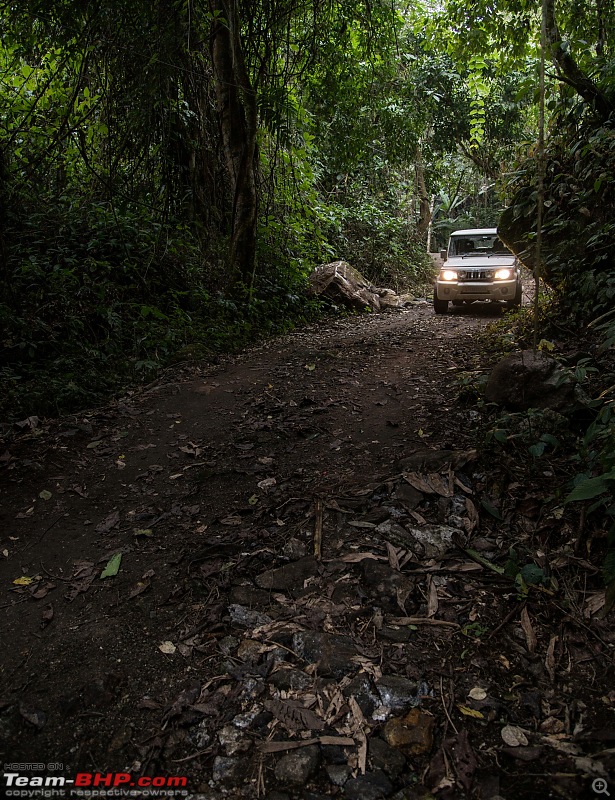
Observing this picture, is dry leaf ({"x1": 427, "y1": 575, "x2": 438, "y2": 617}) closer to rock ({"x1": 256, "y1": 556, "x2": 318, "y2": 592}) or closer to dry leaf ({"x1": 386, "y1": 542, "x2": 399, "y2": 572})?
dry leaf ({"x1": 386, "y1": 542, "x2": 399, "y2": 572})

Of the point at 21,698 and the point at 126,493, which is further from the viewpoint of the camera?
the point at 126,493

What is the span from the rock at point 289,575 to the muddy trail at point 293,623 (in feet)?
0.04

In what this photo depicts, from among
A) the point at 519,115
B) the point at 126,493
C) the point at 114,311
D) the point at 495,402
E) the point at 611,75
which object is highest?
the point at 519,115

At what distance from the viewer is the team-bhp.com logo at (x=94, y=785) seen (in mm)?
1860

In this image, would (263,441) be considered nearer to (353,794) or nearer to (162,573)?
(162,573)

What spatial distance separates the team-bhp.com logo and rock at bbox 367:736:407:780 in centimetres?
68

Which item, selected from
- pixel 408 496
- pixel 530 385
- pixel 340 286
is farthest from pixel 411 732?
pixel 340 286

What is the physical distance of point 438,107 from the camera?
17.4 meters

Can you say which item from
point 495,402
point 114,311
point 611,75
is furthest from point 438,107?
point 495,402

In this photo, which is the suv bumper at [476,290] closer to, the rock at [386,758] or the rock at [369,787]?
the rock at [386,758]

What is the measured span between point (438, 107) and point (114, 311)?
14.7 metres

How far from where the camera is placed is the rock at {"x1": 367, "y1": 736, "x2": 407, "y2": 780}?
190 cm

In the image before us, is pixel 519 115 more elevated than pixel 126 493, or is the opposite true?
pixel 519 115

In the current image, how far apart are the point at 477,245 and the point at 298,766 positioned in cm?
1086
